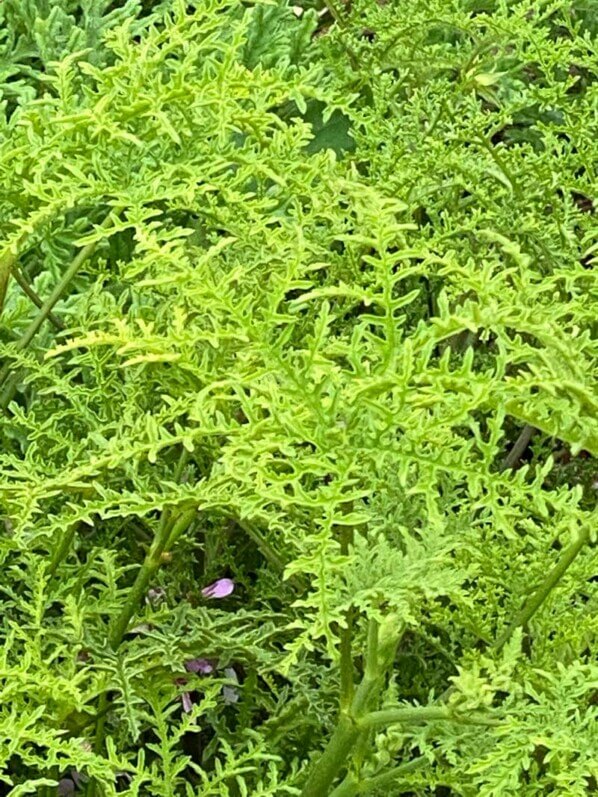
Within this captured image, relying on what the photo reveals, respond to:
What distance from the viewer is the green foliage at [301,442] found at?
0.83 metres

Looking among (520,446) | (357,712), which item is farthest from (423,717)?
(520,446)

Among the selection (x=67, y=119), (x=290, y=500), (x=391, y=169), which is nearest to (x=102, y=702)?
(x=290, y=500)

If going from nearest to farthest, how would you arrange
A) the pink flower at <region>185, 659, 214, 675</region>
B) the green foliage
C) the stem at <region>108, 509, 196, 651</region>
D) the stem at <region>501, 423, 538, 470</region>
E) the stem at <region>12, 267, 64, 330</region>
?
the green foliage, the stem at <region>108, 509, 196, 651</region>, the stem at <region>12, 267, 64, 330</region>, the pink flower at <region>185, 659, 214, 675</region>, the stem at <region>501, 423, 538, 470</region>

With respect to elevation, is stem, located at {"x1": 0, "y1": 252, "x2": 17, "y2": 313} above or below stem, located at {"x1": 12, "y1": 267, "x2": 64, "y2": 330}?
above

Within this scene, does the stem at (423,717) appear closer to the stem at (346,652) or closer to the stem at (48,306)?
the stem at (346,652)

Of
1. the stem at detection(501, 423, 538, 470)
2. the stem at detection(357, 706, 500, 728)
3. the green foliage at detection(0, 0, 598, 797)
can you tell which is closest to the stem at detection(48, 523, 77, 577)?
the green foliage at detection(0, 0, 598, 797)

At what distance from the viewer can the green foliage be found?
2.71 ft

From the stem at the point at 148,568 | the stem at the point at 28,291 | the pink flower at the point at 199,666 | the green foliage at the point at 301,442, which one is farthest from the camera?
the pink flower at the point at 199,666

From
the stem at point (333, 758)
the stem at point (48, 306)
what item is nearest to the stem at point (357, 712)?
the stem at point (333, 758)

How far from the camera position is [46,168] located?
105cm

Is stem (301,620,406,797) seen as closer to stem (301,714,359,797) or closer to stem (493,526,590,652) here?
stem (301,714,359,797)

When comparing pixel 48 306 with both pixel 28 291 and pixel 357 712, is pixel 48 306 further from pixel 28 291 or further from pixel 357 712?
pixel 357 712

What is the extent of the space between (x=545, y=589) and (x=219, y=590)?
427 mm

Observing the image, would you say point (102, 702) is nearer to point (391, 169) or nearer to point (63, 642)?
point (63, 642)
